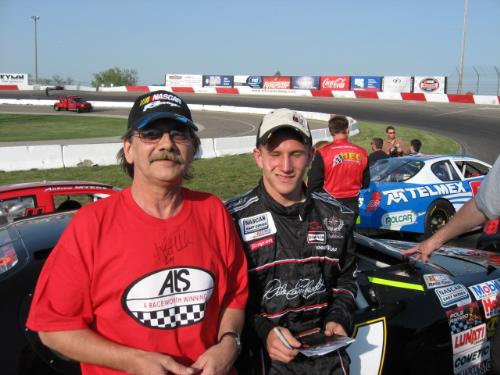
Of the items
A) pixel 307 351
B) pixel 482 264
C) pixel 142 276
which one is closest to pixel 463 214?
pixel 482 264

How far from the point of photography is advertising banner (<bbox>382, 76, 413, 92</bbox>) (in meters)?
48.2

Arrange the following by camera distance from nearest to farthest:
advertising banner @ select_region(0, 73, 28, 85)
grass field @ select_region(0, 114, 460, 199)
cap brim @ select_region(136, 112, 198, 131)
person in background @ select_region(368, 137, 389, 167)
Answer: cap brim @ select_region(136, 112, 198, 131) < person in background @ select_region(368, 137, 389, 167) < grass field @ select_region(0, 114, 460, 199) < advertising banner @ select_region(0, 73, 28, 85)

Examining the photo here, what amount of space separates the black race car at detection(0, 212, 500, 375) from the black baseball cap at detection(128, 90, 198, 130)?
110 centimetres

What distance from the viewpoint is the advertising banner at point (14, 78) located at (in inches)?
2448

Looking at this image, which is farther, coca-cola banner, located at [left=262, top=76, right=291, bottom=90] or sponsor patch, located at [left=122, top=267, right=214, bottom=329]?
coca-cola banner, located at [left=262, top=76, right=291, bottom=90]

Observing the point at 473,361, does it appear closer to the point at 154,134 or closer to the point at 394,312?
the point at 394,312

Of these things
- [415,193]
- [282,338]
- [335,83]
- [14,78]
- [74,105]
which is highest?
[335,83]

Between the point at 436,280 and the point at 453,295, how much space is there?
130mm

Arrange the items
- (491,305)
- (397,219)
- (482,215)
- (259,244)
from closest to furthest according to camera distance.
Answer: (259,244)
(482,215)
(491,305)
(397,219)

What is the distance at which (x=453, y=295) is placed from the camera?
308 cm

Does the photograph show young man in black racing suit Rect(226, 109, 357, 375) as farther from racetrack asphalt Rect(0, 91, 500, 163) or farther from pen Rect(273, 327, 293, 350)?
racetrack asphalt Rect(0, 91, 500, 163)

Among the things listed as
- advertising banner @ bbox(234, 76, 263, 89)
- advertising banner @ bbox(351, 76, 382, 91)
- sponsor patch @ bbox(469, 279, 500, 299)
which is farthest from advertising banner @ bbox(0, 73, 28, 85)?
sponsor patch @ bbox(469, 279, 500, 299)

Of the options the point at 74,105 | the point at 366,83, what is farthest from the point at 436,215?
the point at 366,83

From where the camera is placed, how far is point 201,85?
63.4 metres
